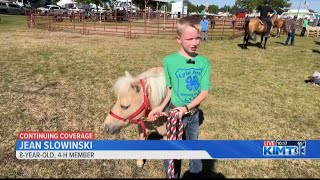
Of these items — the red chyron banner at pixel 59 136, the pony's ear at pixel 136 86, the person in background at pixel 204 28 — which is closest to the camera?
the red chyron banner at pixel 59 136

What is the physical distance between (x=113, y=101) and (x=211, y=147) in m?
4.28

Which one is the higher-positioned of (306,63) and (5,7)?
(5,7)

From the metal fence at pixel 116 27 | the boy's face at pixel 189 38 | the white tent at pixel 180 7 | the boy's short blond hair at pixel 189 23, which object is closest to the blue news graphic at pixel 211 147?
the boy's face at pixel 189 38

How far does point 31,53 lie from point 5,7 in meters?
34.1

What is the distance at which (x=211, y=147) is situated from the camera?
185 cm

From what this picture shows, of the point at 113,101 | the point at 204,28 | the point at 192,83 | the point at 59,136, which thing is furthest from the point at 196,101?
the point at 204,28

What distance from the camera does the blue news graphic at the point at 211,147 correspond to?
72.4 inches

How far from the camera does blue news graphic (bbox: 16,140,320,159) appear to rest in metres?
1.84

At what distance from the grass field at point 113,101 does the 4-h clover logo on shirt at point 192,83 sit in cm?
156

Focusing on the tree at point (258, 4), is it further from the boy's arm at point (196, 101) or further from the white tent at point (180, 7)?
the boy's arm at point (196, 101)

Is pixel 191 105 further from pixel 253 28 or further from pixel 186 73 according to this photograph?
pixel 253 28

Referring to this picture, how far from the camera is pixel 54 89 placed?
6.55m

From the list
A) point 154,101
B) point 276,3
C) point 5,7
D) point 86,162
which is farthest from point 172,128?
point 276,3

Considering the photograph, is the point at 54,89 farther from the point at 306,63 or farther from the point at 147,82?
the point at 306,63
